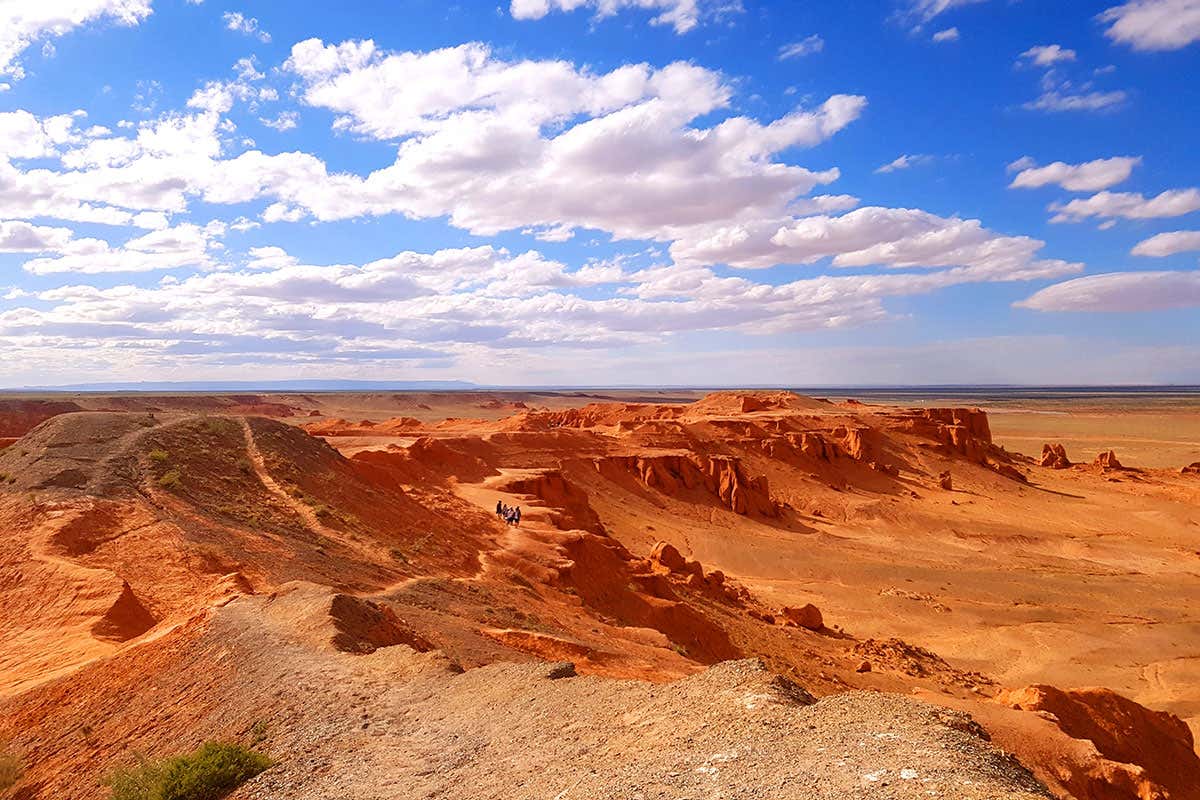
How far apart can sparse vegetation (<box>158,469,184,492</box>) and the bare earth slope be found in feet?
0.37

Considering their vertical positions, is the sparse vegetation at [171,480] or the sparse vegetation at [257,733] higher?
the sparse vegetation at [171,480]

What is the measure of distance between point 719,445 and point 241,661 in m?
42.6

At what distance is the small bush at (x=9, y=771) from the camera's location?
8.02m

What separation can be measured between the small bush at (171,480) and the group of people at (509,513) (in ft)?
32.0

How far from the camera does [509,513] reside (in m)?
25.2

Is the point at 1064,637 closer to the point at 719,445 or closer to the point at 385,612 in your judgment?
the point at 385,612

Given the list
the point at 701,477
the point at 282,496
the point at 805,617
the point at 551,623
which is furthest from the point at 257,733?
the point at 701,477

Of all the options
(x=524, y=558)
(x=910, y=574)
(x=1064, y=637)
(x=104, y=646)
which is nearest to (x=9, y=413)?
(x=524, y=558)

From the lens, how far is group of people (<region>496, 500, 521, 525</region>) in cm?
2494

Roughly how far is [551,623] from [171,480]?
1084 centimetres

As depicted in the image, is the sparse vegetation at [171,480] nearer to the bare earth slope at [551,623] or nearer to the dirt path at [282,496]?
the bare earth slope at [551,623]

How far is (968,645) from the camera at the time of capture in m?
22.5

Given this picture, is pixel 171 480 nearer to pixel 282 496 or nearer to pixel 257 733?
pixel 282 496

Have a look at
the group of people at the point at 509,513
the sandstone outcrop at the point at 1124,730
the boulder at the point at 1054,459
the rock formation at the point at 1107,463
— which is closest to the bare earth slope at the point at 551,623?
the sandstone outcrop at the point at 1124,730
